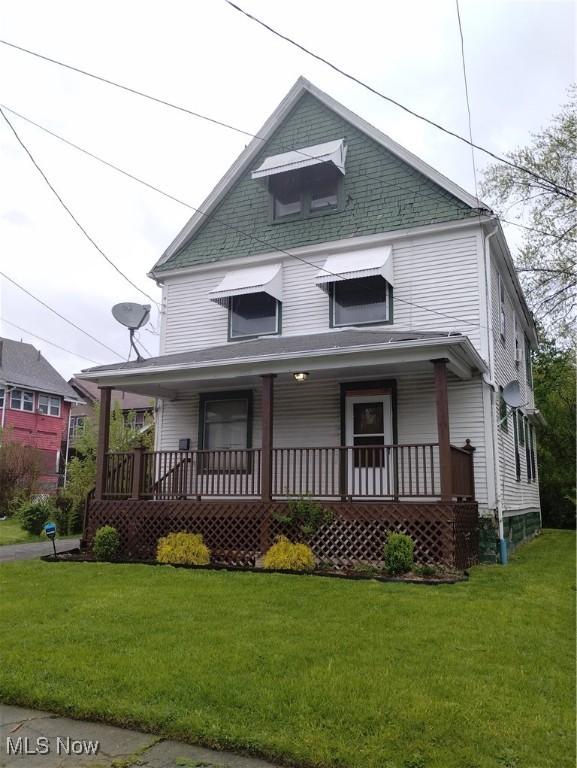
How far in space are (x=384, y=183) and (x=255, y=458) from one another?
6214 millimetres

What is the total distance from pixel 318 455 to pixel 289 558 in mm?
2991

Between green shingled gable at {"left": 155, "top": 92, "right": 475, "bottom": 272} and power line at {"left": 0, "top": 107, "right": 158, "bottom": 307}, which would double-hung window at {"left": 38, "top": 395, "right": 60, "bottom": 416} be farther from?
green shingled gable at {"left": 155, "top": 92, "right": 475, "bottom": 272}

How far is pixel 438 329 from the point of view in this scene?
37.4 feet

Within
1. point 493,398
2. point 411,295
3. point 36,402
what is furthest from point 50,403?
point 493,398

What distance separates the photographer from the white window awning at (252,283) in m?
12.4

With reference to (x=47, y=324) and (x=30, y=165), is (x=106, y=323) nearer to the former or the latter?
(x=47, y=324)

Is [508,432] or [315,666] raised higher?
[508,432]

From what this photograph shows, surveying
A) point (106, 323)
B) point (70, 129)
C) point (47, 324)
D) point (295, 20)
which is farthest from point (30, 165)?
point (106, 323)

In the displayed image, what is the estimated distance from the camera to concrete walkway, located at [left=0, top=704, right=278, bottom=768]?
3139 mm

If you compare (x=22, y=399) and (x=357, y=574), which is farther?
(x=22, y=399)

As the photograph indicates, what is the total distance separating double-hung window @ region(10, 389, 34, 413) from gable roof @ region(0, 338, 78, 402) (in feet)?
1.31

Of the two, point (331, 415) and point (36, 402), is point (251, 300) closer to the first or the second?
point (331, 415)

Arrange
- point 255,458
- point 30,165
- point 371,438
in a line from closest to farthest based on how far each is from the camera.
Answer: point 30,165
point 371,438
point 255,458

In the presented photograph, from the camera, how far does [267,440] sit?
33.8 ft
